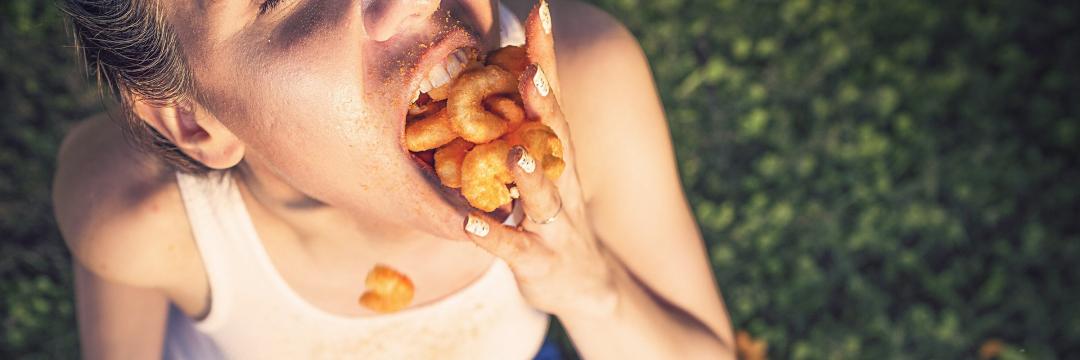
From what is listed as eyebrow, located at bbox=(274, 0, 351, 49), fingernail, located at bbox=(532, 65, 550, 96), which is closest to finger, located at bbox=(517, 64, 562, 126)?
fingernail, located at bbox=(532, 65, 550, 96)

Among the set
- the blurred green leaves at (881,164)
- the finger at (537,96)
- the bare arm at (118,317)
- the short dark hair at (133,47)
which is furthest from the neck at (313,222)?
the blurred green leaves at (881,164)

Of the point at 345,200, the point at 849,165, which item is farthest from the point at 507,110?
the point at 849,165

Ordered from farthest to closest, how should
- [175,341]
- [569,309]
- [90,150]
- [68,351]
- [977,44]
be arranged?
A: [977,44]
[68,351]
[175,341]
[90,150]
[569,309]

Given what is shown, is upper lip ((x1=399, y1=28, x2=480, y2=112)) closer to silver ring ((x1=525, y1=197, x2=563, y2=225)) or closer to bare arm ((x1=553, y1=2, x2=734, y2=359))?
silver ring ((x1=525, y1=197, x2=563, y2=225))

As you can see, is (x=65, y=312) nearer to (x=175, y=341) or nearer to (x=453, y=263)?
(x=175, y=341)

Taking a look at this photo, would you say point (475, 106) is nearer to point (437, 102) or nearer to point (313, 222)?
point (437, 102)

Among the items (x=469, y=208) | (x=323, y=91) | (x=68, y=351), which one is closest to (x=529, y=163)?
(x=469, y=208)

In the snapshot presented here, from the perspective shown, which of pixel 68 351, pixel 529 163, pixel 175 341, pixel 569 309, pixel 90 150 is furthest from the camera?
pixel 68 351
